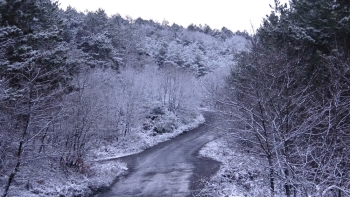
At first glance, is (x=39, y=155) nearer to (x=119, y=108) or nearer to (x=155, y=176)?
(x=155, y=176)

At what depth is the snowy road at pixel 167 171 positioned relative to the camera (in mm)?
15162

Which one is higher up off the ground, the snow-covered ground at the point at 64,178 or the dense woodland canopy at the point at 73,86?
the dense woodland canopy at the point at 73,86

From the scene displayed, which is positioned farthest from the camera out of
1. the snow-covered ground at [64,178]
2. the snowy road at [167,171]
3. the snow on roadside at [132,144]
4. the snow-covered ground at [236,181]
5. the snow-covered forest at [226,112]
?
the snow on roadside at [132,144]

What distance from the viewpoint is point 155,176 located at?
723 inches

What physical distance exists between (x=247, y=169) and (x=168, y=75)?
28.1 metres

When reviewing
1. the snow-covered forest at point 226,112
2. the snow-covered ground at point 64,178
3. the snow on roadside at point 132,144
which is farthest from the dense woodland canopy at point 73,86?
the snow on roadside at point 132,144

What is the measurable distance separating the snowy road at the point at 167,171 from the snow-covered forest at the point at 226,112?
3.43ft

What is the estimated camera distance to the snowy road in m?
15.2

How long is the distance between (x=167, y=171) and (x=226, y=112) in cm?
1190

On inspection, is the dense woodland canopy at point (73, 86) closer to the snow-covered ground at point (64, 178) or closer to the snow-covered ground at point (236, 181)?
the snow-covered ground at point (64, 178)

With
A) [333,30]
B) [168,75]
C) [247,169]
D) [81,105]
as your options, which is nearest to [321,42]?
[333,30]

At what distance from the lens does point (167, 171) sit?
65.3 ft

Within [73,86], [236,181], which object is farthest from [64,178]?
[236,181]

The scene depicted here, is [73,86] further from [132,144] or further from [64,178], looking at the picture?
[132,144]
